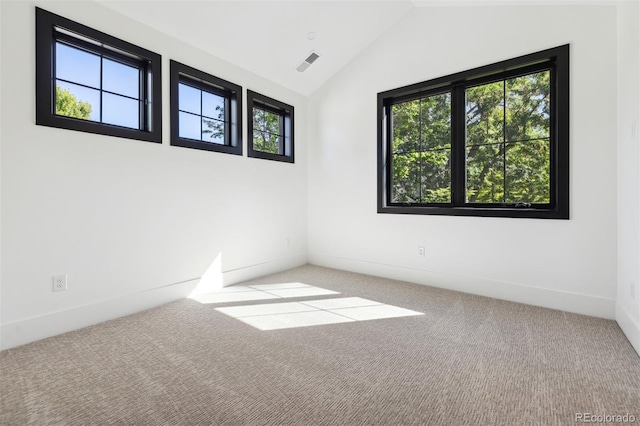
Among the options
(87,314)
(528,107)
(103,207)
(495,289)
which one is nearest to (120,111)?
(103,207)

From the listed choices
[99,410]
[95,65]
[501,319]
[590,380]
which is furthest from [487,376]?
[95,65]

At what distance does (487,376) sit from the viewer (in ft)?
6.03

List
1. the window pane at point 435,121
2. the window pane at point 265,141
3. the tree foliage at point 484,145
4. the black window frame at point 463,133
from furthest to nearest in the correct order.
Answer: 1. the window pane at point 265,141
2. the window pane at point 435,121
3. the tree foliage at point 484,145
4. the black window frame at point 463,133

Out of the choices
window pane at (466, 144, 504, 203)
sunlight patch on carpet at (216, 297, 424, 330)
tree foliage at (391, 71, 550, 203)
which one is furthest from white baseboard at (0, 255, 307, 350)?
window pane at (466, 144, 504, 203)

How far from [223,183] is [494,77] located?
3.08m

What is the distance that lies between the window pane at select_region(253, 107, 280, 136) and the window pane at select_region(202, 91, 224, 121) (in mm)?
522

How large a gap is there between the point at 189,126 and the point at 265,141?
1.13 m

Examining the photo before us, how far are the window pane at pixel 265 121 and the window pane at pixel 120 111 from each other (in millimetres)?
1477

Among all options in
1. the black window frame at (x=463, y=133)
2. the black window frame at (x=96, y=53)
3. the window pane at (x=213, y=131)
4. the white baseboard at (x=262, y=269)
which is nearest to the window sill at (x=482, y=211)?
the black window frame at (x=463, y=133)

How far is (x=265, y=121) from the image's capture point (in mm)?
4305

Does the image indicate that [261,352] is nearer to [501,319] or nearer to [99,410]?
[99,410]

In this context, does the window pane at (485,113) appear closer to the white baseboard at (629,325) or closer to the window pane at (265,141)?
the white baseboard at (629,325)

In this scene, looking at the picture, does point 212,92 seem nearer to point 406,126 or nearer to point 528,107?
point 406,126

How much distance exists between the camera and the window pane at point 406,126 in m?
3.85
